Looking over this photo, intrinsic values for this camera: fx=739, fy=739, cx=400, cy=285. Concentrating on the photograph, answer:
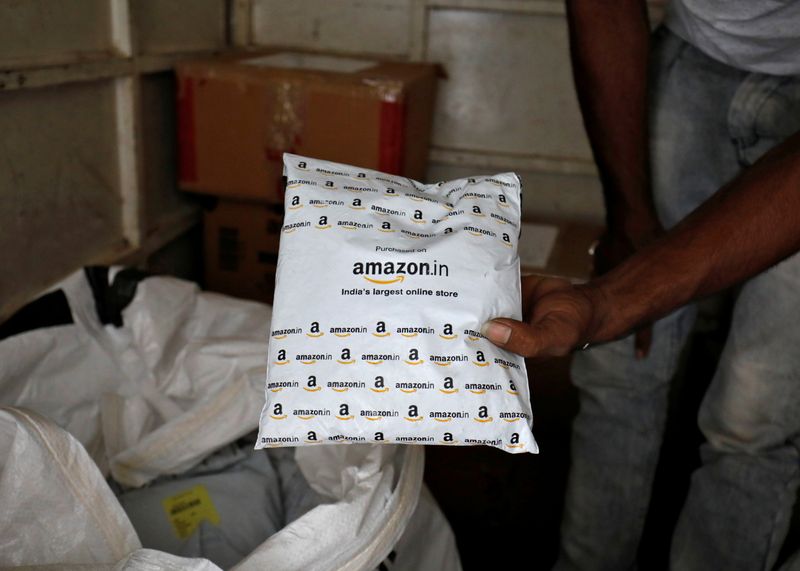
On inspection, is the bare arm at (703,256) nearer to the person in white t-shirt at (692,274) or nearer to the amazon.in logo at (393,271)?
the person in white t-shirt at (692,274)

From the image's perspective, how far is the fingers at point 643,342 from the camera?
1025 mm

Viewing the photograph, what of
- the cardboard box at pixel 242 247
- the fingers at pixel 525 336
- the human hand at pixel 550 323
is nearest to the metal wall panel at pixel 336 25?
the cardboard box at pixel 242 247

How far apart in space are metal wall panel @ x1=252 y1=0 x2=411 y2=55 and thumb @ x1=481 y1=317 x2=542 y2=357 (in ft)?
4.39

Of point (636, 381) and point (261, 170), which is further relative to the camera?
point (261, 170)

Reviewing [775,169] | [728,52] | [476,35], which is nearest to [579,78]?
[728,52]

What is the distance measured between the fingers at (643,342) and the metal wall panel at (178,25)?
1.01 m

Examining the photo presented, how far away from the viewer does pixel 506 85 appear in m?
1.81

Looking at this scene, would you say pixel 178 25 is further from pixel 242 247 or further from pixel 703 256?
pixel 703 256

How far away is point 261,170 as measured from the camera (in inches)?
58.5

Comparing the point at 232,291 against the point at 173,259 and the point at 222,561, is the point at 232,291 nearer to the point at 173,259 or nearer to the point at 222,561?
the point at 173,259

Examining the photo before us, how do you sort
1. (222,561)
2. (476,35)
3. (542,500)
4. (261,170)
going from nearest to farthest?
1. (222,561)
2. (542,500)
3. (261,170)
4. (476,35)

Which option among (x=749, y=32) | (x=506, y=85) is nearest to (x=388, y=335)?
(x=749, y=32)

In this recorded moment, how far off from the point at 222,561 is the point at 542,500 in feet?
2.26

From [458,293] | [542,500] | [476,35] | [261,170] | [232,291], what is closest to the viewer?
[458,293]
